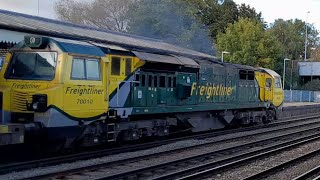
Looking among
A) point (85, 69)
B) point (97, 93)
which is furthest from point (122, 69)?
point (85, 69)

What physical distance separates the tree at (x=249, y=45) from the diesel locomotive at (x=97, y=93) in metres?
31.6

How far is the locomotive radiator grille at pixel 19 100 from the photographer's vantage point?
11.4 m

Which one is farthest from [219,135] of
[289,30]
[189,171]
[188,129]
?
[289,30]

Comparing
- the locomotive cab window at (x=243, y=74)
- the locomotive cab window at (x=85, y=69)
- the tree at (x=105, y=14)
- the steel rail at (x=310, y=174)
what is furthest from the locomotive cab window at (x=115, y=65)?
the tree at (x=105, y=14)

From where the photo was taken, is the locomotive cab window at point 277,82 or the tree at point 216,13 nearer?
the locomotive cab window at point 277,82

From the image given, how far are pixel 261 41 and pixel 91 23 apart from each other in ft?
70.8

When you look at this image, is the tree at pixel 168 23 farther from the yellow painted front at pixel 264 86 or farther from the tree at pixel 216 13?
the yellow painted front at pixel 264 86

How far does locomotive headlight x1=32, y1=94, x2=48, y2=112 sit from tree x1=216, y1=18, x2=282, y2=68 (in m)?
41.3

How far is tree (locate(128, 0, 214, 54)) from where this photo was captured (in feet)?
168

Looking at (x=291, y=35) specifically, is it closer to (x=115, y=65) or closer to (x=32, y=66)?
(x=115, y=65)

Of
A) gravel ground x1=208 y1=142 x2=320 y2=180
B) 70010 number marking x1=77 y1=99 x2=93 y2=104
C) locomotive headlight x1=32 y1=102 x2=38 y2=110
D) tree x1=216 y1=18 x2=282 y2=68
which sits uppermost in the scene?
tree x1=216 y1=18 x2=282 y2=68

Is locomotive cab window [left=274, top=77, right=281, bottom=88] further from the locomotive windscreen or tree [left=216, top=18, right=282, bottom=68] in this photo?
tree [left=216, top=18, right=282, bottom=68]

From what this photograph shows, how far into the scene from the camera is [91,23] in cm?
5862

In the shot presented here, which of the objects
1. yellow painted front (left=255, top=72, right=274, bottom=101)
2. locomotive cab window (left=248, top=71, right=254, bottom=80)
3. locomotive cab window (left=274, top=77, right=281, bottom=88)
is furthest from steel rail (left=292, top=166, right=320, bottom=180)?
locomotive cab window (left=274, top=77, right=281, bottom=88)
